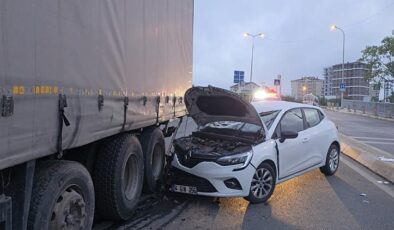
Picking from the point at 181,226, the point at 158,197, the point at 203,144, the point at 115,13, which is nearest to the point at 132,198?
the point at 181,226

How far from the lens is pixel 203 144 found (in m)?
7.84

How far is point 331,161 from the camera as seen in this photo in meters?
9.74

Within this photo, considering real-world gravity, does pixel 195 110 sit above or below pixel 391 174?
above

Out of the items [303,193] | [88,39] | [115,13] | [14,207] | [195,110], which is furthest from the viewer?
[195,110]

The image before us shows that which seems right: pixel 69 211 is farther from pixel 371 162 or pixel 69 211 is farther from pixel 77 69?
pixel 371 162

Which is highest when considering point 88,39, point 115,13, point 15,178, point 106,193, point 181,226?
point 115,13

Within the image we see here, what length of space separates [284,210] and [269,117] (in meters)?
1.85

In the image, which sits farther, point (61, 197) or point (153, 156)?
point (153, 156)

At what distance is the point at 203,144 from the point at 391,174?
4.22 m

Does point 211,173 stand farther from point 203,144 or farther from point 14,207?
point 14,207

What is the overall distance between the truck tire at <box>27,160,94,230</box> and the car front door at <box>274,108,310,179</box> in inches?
155

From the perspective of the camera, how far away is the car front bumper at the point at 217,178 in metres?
6.93

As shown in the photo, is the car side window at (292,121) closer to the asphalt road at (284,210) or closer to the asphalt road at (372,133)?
the asphalt road at (284,210)

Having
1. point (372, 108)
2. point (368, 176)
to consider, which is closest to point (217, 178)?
point (368, 176)
